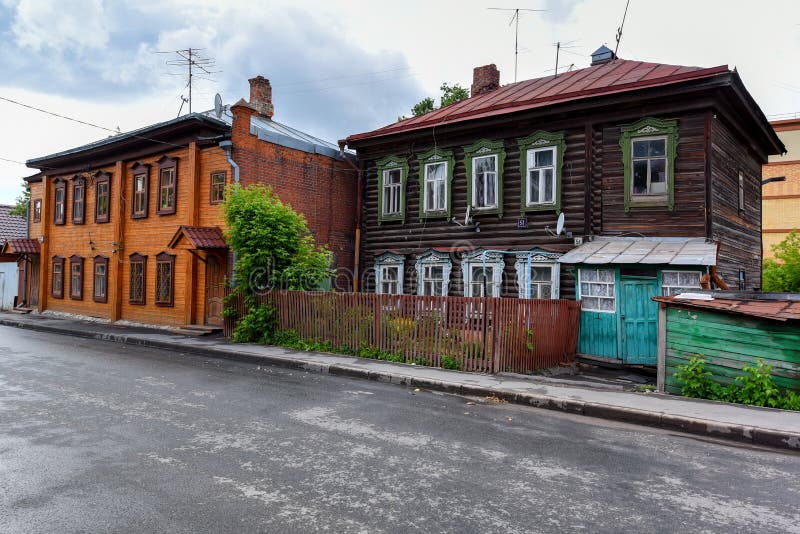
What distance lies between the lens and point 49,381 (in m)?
9.14

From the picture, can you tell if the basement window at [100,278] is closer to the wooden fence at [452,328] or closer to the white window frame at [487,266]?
the wooden fence at [452,328]

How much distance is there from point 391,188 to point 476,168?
3.37 m

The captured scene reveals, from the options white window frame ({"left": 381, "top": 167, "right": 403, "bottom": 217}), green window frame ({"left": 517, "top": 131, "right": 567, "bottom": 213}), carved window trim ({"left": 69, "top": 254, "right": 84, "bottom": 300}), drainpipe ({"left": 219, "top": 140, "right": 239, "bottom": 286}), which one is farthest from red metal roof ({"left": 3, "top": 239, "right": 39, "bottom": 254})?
green window frame ({"left": 517, "top": 131, "right": 567, "bottom": 213})

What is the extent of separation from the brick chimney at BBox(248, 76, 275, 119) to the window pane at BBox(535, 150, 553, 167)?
40.0ft

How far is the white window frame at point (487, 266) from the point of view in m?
15.6

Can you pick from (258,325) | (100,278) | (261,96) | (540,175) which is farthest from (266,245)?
(100,278)

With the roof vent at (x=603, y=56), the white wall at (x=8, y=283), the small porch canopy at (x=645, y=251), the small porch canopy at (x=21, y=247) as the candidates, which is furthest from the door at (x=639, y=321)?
the white wall at (x=8, y=283)

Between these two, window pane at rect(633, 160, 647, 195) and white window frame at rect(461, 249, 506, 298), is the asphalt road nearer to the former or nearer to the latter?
white window frame at rect(461, 249, 506, 298)

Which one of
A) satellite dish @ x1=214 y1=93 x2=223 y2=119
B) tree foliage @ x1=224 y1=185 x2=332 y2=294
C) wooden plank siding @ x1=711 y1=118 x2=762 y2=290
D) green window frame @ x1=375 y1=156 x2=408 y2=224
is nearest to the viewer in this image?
wooden plank siding @ x1=711 y1=118 x2=762 y2=290

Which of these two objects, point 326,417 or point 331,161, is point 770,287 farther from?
point 326,417

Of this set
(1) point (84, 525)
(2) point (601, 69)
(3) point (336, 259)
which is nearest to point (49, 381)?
(1) point (84, 525)

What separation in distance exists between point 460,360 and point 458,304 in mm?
1160

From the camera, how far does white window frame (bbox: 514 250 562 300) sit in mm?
14375

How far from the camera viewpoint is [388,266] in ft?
59.8
